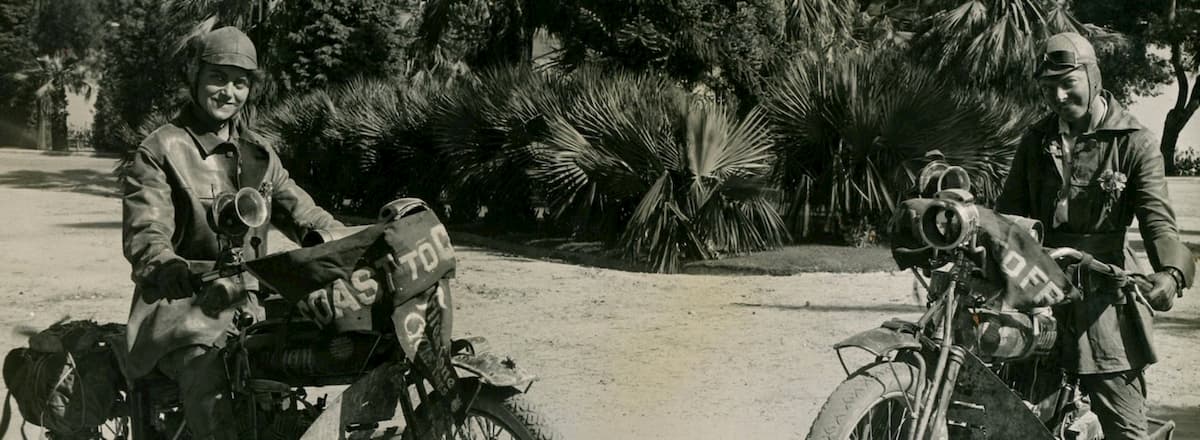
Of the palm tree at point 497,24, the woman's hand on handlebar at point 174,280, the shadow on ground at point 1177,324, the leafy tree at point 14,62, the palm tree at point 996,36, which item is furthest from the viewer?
the leafy tree at point 14,62

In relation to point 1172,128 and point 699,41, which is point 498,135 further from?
point 1172,128

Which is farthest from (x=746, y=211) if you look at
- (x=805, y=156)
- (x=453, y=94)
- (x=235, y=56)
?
(x=235, y=56)

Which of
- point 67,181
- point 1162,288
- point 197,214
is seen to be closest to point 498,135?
point 197,214

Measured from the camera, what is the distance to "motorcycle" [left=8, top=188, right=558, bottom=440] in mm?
3584

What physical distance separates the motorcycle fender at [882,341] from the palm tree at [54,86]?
35514mm

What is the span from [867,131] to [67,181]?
25.4m

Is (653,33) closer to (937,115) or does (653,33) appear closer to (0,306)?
(937,115)

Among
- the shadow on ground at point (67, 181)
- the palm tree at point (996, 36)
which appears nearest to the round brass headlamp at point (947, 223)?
the palm tree at point (996, 36)

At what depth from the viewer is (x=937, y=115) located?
1523 cm

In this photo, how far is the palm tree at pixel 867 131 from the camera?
15.1 meters

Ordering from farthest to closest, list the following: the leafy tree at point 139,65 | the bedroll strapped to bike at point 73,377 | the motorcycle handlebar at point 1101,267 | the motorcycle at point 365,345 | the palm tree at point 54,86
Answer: the palm tree at point 54,86, the leafy tree at point 139,65, the bedroll strapped to bike at point 73,377, the motorcycle handlebar at point 1101,267, the motorcycle at point 365,345

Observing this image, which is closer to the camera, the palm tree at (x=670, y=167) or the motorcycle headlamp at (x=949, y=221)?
the motorcycle headlamp at (x=949, y=221)

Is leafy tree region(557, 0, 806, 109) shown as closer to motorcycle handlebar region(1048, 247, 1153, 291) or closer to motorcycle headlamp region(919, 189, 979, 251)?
motorcycle handlebar region(1048, 247, 1153, 291)

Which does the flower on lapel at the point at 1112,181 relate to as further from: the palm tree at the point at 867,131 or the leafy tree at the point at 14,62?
the leafy tree at the point at 14,62
